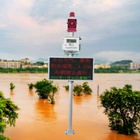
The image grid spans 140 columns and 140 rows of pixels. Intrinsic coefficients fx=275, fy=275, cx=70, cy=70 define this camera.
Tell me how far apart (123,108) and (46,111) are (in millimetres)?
5802

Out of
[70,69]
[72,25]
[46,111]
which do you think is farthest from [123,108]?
[46,111]

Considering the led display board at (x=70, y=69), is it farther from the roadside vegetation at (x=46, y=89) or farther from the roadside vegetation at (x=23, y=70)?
the roadside vegetation at (x=23, y=70)

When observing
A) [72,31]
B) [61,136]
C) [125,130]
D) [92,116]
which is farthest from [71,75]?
[92,116]

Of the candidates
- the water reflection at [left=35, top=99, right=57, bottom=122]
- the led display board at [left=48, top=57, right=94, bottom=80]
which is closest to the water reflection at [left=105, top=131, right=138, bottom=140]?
the led display board at [left=48, top=57, right=94, bottom=80]

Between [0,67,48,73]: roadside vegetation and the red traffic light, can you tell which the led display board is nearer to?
the red traffic light

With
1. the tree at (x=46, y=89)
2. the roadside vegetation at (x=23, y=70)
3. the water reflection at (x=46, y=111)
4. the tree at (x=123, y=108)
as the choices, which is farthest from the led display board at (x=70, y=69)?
the roadside vegetation at (x=23, y=70)

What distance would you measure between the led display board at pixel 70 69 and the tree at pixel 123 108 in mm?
1201

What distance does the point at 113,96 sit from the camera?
32.4ft

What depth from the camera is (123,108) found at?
9742 millimetres

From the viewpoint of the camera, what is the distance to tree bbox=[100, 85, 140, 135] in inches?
381

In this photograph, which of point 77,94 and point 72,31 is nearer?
point 72,31

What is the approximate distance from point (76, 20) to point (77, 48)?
102 cm

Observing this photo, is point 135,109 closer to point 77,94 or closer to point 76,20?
point 76,20

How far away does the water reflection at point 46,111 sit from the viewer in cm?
1270
